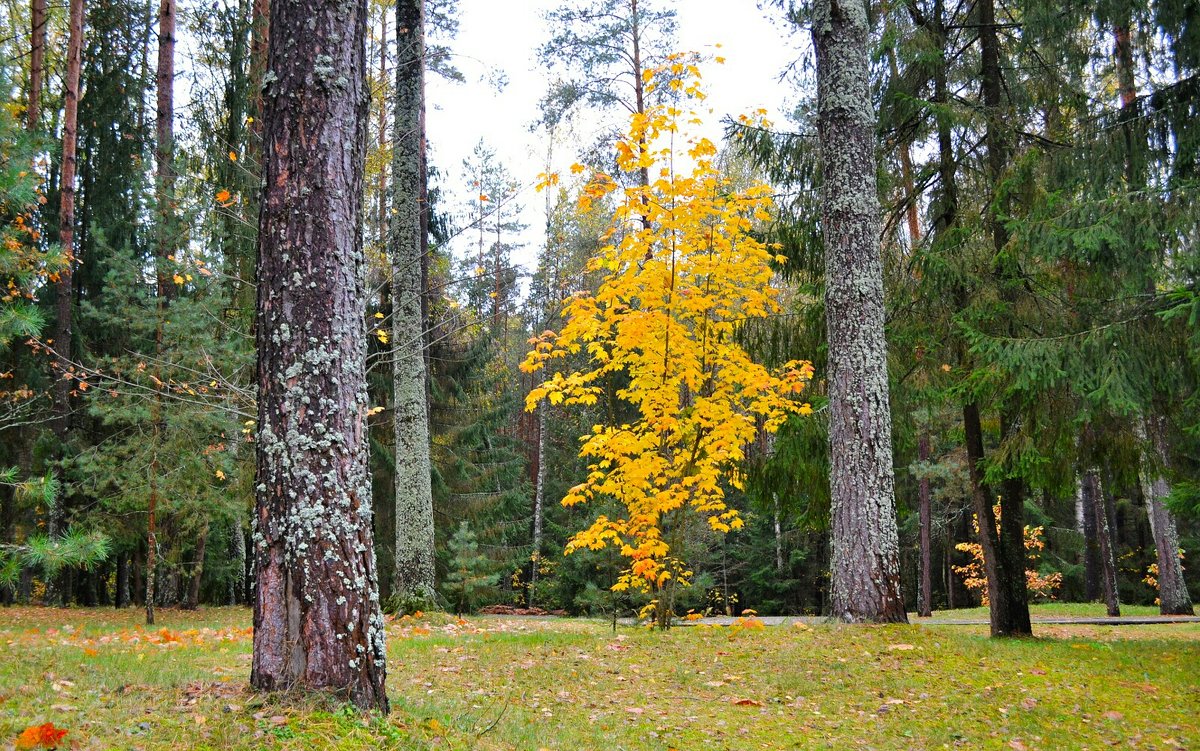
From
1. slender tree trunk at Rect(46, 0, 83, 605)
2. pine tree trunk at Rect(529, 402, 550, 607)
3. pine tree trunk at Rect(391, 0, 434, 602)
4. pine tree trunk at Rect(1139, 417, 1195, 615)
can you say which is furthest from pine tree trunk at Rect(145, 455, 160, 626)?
pine tree trunk at Rect(1139, 417, 1195, 615)

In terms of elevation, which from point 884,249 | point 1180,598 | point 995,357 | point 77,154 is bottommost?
point 1180,598

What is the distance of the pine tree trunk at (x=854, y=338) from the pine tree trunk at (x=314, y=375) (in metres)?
4.55

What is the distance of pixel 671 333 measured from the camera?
799cm

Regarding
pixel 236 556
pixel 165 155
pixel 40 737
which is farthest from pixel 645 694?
pixel 236 556

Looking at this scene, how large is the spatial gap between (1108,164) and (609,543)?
13.7 m

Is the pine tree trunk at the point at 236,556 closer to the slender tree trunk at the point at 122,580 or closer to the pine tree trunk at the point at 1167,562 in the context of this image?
the slender tree trunk at the point at 122,580

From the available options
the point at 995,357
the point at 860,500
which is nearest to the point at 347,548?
the point at 860,500

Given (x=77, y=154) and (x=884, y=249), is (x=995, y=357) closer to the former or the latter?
(x=884, y=249)

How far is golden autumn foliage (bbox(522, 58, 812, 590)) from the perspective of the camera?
309 inches

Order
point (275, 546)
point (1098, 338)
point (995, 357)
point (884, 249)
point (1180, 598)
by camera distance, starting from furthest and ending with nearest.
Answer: point (1180, 598), point (884, 249), point (995, 357), point (1098, 338), point (275, 546)

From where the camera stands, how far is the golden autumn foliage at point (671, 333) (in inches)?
309

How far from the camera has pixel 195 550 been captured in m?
13.9

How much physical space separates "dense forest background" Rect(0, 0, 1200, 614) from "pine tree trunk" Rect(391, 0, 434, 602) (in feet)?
0.52

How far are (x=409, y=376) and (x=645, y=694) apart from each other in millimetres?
6065
